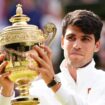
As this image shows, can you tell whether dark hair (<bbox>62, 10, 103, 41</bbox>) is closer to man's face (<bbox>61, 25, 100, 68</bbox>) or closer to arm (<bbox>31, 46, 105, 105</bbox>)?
man's face (<bbox>61, 25, 100, 68</bbox>)

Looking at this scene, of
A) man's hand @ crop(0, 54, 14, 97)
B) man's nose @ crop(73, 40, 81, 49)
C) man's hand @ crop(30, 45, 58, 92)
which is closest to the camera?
man's hand @ crop(30, 45, 58, 92)

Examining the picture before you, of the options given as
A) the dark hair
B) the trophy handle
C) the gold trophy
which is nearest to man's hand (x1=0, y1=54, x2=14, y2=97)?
the gold trophy

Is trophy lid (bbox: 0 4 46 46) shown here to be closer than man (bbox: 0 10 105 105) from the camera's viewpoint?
Yes

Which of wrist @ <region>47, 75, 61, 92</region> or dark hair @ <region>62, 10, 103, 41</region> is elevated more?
dark hair @ <region>62, 10, 103, 41</region>

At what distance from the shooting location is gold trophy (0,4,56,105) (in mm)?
3557

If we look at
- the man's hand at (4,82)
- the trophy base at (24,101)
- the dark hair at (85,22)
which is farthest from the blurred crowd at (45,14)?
the trophy base at (24,101)

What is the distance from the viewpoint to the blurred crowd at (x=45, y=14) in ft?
26.8

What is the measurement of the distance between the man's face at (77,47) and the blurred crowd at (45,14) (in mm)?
3691

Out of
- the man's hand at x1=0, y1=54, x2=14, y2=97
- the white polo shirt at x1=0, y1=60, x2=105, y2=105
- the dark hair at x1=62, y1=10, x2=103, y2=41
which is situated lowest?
the man's hand at x1=0, y1=54, x2=14, y2=97

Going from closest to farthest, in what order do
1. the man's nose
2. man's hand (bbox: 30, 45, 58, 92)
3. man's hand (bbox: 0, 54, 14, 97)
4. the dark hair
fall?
man's hand (bbox: 30, 45, 58, 92)
man's hand (bbox: 0, 54, 14, 97)
the man's nose
the dark hair

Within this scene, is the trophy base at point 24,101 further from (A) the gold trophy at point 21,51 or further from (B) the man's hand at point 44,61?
(B) the man's hand at point 44,61

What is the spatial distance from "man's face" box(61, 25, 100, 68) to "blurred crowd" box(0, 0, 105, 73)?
3.69 metres

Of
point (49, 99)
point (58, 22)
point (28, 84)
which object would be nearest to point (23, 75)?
point (28, 84)

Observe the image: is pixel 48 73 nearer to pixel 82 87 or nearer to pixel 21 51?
pixel 21 51
